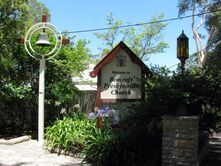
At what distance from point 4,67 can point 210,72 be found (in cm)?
597

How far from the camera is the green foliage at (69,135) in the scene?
999 cm

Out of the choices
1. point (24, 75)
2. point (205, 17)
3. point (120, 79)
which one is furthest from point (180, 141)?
point (205, 17)

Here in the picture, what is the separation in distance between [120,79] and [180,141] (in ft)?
12.2

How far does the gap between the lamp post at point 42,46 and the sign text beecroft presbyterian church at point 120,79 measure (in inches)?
78.5

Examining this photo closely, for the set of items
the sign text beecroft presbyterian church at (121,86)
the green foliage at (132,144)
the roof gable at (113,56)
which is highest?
the roof gable at (113,56)

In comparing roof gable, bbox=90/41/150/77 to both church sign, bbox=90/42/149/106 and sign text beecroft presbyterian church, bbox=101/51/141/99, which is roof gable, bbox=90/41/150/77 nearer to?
church sign, bbox=90/42/149/106

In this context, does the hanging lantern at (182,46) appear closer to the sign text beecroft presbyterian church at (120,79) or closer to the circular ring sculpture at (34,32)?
the sign text beecroft presbyterian church at (120,79)

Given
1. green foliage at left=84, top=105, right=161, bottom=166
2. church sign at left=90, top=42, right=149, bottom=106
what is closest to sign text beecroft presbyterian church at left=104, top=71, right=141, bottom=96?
church sign at left=90, top=42, right=149, bottom=106

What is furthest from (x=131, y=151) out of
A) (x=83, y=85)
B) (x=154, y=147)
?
(x=83, y=85)

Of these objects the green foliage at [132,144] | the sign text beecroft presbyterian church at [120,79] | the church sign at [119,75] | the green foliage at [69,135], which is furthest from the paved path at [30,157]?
the sign text beecroft presbyterian church at [120,79]

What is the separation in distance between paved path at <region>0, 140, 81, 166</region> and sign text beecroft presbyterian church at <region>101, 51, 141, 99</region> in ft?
6.72

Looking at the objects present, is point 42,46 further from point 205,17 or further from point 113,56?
point 205,17

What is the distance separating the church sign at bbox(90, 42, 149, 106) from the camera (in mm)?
10805

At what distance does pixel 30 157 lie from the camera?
984 cm
